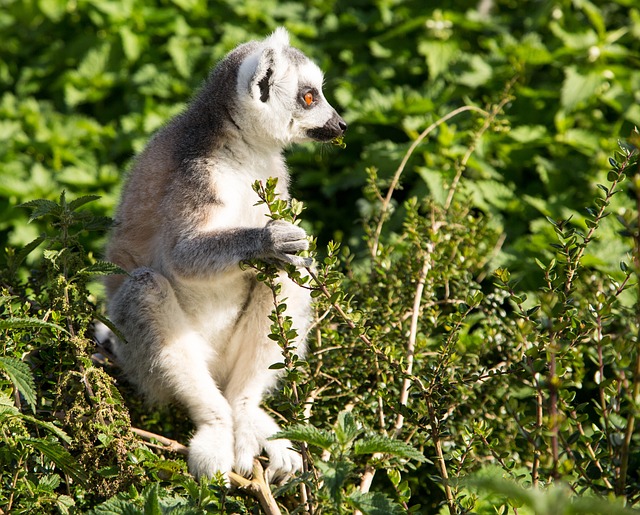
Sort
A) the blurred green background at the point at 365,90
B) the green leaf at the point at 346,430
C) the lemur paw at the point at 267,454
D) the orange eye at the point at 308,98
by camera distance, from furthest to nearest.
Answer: the blurred green background at the point at 365,90
the orange eye at the point at 308,98
the lemur paw at the point at 267,454
the green leaf at the point at 346,430

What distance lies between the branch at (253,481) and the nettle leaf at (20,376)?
0.51 m

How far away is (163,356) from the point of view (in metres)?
3.52

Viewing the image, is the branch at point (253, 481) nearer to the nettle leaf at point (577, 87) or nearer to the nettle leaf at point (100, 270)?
the nettle leaf at point (100, 270)

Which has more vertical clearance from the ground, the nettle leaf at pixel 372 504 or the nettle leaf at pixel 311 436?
the nettle leaf at pixel 311 436

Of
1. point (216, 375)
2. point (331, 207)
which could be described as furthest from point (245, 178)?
point (331, 207)

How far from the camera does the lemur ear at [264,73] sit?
153 inches

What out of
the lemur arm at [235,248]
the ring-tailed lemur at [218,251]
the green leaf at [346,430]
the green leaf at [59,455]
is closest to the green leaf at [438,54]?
the ring-tailed lemur at [218,251]

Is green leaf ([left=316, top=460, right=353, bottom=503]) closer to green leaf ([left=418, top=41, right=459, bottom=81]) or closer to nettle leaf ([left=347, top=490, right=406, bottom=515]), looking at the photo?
nettle leaf ([left=347, top=490, right=406, bottom=515])

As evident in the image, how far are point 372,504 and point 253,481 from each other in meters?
0.79

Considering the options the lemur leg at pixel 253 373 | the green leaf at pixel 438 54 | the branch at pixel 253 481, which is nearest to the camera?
the branch at pixel 253 481

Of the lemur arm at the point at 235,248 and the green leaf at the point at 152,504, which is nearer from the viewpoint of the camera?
the green leaf at the point at 152,504

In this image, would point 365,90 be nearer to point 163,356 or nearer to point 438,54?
point 438,54

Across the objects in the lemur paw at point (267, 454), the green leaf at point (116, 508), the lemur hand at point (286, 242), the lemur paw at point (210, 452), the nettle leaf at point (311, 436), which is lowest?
the lemur paw at point (267, 454)

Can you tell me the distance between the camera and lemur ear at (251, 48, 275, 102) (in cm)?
389
